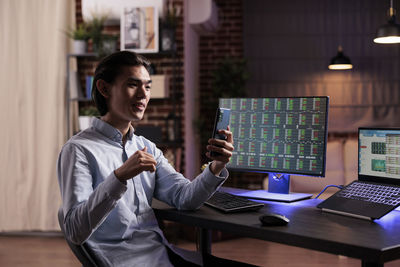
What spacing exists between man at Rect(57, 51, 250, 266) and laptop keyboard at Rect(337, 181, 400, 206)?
51cm

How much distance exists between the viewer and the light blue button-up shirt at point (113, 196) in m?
1.42

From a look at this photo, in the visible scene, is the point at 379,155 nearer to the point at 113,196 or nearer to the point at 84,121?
the point at 113,196

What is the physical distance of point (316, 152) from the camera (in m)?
1.98

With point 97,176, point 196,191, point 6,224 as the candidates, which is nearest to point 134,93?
point 97,176

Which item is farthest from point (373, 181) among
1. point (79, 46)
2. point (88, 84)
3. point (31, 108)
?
point (31, 108)

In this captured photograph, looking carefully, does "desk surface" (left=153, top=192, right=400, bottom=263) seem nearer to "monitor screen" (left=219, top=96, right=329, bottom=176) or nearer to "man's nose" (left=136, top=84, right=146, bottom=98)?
"monitor screen" (left=219, top=96, right=329, bottom=176)

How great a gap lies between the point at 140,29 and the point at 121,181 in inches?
113

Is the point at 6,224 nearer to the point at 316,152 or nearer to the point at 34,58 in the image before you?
the point at 34,58

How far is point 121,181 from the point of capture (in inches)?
55.7

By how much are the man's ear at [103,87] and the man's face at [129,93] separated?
28 mm

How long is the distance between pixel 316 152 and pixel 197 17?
304 cm

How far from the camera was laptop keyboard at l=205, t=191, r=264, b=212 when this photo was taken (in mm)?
1761

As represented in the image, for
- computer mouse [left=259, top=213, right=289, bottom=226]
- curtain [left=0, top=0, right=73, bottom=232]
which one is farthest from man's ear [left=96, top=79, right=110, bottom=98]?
curtain [left=0, top=0, right=73, bottom=232]

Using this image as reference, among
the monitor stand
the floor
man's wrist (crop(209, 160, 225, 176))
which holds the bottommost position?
the floor
